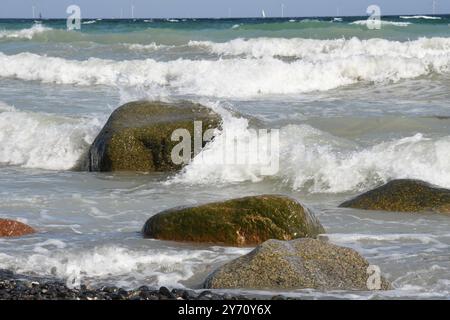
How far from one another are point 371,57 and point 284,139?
1013 cm

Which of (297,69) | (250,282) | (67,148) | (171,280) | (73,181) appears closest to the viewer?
(250,282)

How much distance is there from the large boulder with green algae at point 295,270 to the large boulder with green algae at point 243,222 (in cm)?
94

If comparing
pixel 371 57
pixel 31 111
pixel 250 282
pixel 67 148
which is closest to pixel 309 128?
pixel 67 148

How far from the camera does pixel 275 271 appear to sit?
219 inches

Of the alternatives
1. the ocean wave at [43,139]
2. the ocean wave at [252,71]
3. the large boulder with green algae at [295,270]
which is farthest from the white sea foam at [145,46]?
the large boulder with green algae at [295,270]

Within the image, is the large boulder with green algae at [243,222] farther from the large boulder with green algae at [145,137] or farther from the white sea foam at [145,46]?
the white sea foam at [145,46]

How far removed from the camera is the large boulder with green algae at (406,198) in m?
7.87

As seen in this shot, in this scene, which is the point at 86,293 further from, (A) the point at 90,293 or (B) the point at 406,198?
(B) the point at 406,198

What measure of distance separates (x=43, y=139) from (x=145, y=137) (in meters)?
2.38

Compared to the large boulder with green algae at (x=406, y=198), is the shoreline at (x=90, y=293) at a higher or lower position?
higher

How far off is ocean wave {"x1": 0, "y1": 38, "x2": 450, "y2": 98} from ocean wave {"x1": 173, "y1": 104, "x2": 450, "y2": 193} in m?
6.85

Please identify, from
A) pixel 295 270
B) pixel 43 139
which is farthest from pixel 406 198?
pixel 43 139

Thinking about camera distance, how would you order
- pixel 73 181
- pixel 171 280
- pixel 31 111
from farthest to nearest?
1. pixel 31 111
2. pixel 73 181
3. pixel 171 280

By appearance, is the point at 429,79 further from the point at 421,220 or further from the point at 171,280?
the point at 171,280
